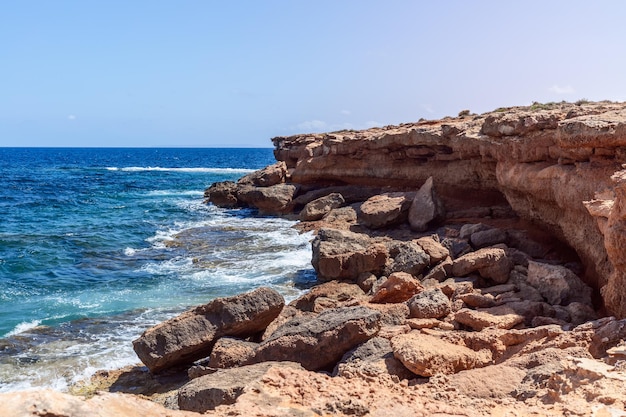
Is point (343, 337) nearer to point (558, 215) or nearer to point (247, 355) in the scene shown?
point (247, 355)

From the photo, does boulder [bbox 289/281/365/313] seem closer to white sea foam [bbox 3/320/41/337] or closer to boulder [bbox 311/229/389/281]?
boulder [bbox 311/229/389/281]

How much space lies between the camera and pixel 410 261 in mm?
13445

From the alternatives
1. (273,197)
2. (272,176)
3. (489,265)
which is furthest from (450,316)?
(272,176)

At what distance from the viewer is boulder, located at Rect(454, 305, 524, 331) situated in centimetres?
859

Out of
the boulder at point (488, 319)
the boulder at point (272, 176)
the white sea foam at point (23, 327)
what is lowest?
the white sea foam at point (23, 327)

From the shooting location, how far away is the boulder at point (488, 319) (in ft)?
28.2

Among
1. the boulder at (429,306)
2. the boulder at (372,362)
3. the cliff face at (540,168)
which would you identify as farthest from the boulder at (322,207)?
the boulder at (372,362)

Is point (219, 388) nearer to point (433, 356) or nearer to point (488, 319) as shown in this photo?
point (433, 356)

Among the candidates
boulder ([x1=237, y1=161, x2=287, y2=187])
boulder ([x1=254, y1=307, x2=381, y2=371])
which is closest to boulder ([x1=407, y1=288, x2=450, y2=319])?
boulder ([x1=254, y1=307, x2=381, y2=371])

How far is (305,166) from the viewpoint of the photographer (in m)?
30.5

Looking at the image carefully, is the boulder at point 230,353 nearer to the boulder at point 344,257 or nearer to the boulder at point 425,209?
the boulder at point 344,257

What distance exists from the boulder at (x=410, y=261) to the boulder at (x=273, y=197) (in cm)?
1594

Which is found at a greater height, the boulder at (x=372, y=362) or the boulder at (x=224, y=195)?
the boulder at (x=224, y=195)

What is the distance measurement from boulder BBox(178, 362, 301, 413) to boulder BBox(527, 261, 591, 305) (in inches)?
225
